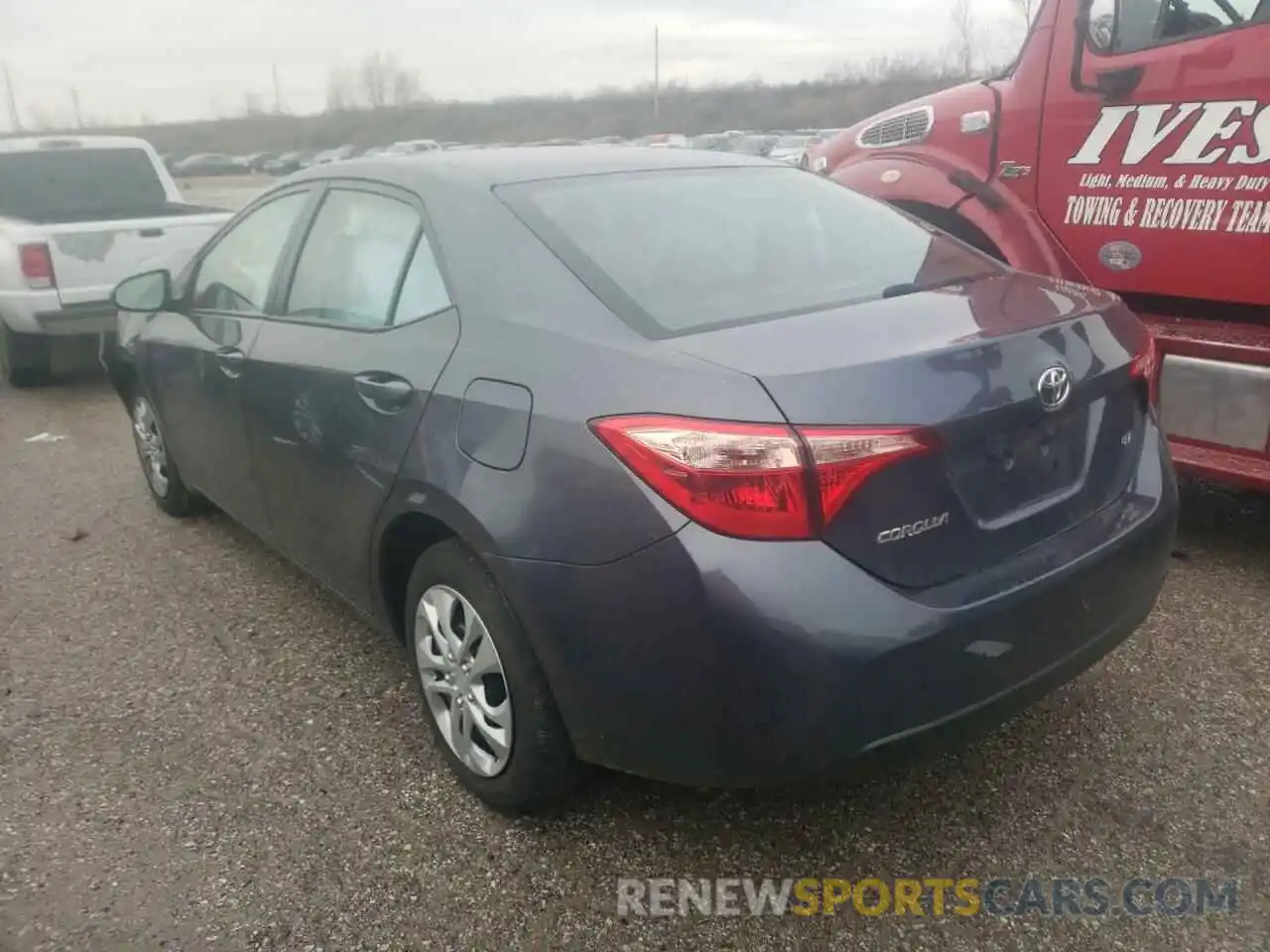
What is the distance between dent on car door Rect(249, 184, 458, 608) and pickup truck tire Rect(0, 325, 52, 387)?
202 inches

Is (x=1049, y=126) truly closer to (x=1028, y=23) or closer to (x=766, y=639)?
(x=1028, y=23)

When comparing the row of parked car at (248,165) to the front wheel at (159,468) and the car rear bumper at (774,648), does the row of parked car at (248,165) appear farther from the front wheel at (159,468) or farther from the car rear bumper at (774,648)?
the car rear bumper at (774,648)

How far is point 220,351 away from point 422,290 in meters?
1.22

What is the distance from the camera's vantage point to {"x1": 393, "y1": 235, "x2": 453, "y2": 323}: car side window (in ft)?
8.97

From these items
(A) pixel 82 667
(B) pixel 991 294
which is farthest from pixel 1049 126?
(A) pixel 82 667

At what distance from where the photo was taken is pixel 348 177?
3350 millimetres

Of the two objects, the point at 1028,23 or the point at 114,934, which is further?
the point at 1028,23

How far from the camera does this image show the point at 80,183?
8734 millimetres

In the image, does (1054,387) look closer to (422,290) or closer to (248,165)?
(422,290)

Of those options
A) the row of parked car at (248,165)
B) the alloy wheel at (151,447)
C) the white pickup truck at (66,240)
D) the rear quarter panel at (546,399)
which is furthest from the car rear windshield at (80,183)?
the row of parked car at (248,165)

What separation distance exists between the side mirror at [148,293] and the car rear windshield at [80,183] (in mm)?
4303

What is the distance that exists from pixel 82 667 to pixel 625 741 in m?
2.22

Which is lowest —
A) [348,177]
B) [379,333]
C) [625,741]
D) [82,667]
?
[82,667]

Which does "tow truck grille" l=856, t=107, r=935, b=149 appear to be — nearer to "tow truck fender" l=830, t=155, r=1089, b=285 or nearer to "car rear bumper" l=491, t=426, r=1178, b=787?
"tow truck fender" l=830, t=155, r=1089, b=285
